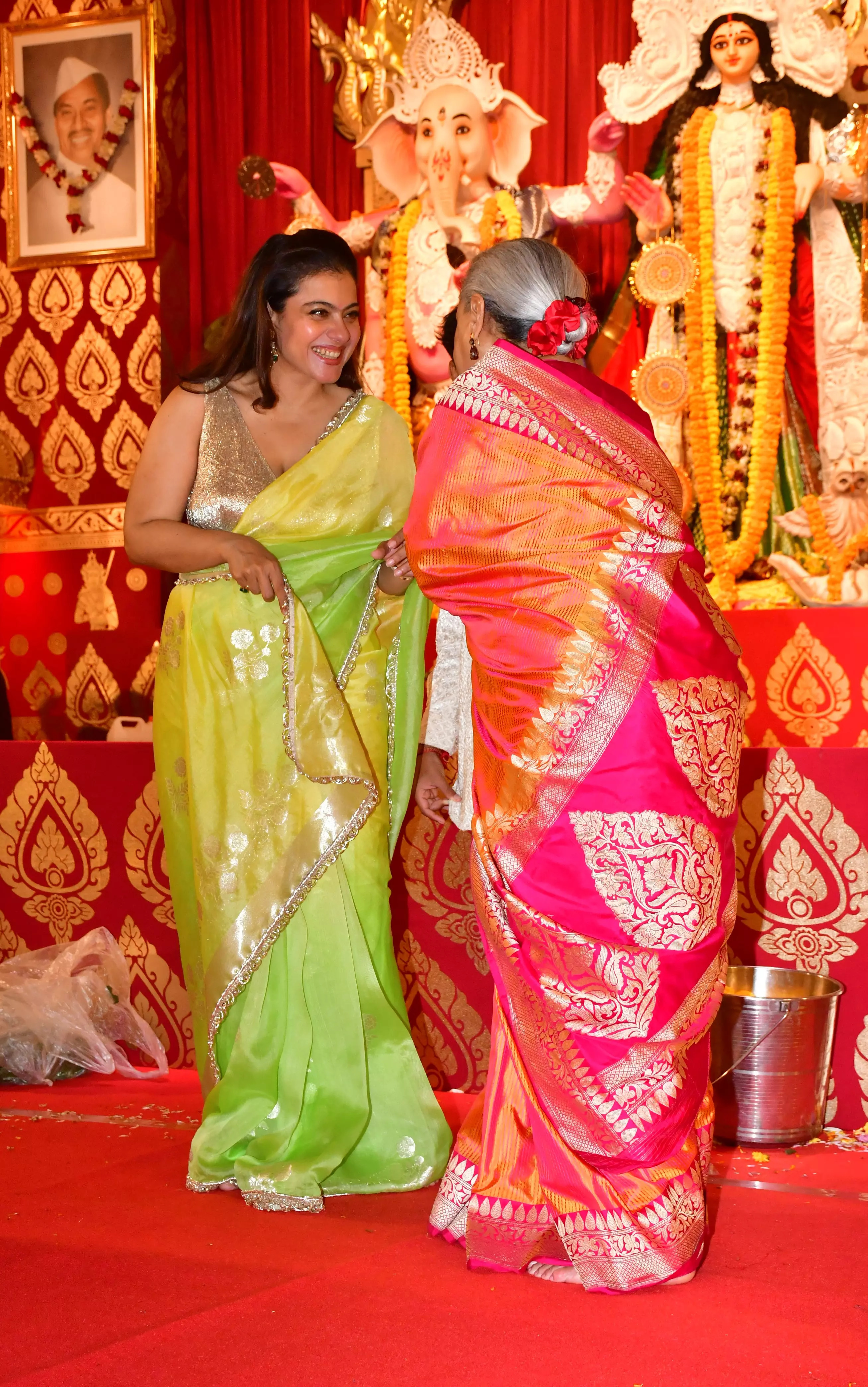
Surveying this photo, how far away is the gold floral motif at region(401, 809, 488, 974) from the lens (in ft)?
9.86

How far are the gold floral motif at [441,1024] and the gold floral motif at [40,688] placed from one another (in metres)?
4.42

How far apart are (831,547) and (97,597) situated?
11.9 ft

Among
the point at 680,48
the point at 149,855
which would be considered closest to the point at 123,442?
the point at 680,48

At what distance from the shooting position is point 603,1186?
1.92 metres

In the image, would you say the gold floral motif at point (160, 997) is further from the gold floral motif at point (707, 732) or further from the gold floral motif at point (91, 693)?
the gold floral motif at point (91, 693)

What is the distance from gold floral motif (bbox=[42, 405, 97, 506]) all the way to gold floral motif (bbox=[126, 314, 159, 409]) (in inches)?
15.0

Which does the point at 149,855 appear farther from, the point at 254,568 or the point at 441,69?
the point at 441,69

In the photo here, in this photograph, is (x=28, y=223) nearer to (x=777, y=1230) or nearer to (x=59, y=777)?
(x=59, y=777)

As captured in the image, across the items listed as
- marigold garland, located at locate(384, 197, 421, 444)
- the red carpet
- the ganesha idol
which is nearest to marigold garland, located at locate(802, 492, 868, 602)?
the ganesha idol

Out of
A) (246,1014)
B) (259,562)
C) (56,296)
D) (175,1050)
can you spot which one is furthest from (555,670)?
(56,296)

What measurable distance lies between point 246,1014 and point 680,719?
995 millimetres

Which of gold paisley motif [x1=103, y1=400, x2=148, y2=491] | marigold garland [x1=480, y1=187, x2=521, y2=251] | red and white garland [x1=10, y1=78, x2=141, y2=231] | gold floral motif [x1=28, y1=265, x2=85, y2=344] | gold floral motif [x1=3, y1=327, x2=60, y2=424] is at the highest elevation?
red and white garland [x1=10, y1=78, x2=141, y2=231]

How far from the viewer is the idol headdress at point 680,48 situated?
19.1 feet

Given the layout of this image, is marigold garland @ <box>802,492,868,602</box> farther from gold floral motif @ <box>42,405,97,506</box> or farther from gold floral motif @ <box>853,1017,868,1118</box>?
gold floral motif @ <box>42,405,97,506</box>
